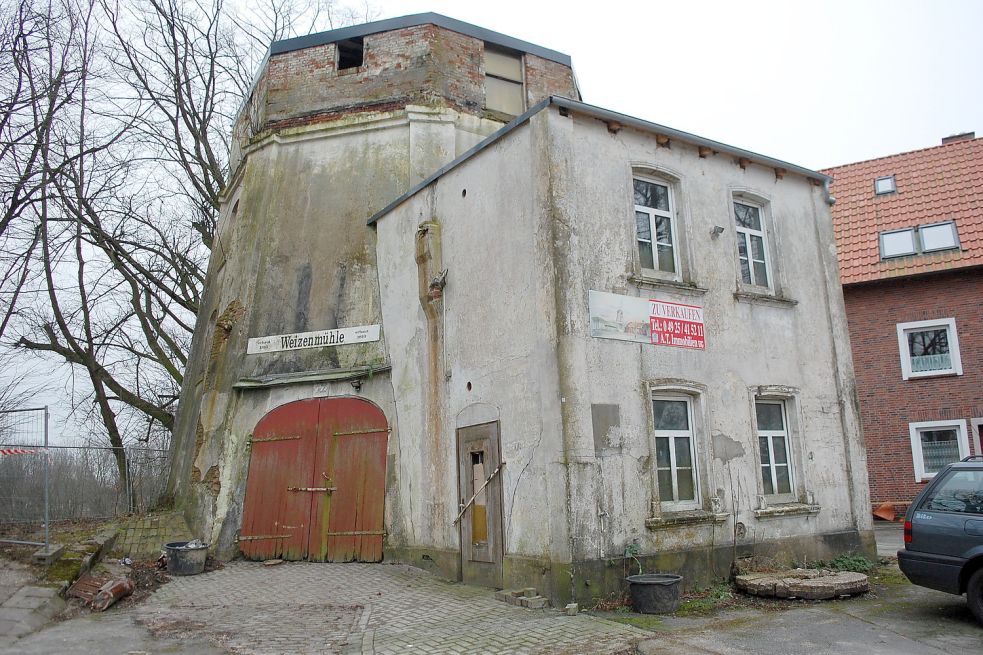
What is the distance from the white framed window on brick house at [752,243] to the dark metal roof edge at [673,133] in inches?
31.1

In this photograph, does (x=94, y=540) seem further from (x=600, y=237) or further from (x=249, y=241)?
(x=600, y=237)

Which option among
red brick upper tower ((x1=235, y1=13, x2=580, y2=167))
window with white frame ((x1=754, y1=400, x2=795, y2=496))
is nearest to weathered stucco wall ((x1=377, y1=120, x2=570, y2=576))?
red brick upper tower ((x1=235, y1=13, x2=580, y2=167))

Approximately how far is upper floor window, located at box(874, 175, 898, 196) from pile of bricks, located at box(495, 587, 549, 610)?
1933 centimetres

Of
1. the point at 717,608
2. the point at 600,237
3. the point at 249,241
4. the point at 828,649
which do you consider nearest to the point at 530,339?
the point at 600,237

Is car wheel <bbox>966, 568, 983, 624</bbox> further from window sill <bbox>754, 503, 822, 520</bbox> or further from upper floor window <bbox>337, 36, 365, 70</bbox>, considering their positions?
upper floor window <bbox>337, 36, 365, 70</bbox>

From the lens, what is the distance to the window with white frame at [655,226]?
36.6ft

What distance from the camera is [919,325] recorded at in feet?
66.2

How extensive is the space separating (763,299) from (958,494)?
15.0ft

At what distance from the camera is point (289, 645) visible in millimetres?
7719

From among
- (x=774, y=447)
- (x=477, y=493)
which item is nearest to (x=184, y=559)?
(x=477, y=493)

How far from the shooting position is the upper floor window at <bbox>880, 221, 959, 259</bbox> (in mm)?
20422

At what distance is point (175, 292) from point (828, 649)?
1948 centimetres

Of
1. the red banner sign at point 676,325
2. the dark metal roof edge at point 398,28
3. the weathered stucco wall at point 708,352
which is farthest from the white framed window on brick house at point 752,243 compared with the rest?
the dark metal roof edge at point 398,28

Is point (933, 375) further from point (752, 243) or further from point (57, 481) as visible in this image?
point (57, 481)
